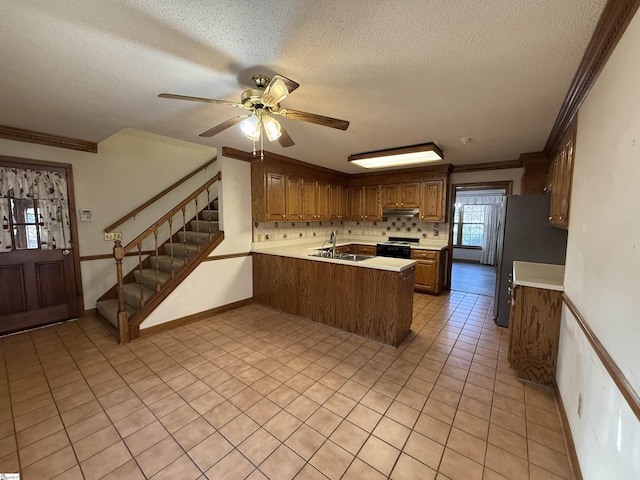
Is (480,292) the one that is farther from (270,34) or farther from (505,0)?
(270,34)

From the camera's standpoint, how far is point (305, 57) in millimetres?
1560

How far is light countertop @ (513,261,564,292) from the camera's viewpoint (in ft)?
7.38

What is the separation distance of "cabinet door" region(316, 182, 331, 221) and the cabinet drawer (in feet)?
5.89

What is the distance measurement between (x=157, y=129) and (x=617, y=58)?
11.9 feet

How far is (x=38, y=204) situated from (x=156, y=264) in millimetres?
1460

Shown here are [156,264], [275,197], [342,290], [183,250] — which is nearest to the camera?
[342,290]

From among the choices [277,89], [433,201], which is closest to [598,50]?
[277,89]

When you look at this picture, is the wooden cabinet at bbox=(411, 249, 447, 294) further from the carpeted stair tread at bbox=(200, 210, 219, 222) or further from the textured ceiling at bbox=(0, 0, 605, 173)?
the carpeted stair tread at bbox=(200, 210, 219, 222)

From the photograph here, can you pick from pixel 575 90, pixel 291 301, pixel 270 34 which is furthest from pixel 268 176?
pixel 575 90

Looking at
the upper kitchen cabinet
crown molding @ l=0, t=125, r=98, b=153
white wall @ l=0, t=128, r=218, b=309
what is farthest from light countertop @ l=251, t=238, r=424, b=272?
crown molding @ l=0, t=125, r=98, b=153

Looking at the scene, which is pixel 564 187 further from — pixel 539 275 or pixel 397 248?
pixel 397 248

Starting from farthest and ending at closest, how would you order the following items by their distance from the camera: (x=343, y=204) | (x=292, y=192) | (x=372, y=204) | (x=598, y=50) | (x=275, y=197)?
(x=343, y=204)
(x=372, y=204)
(x=292, y=192)
(x=275, y=197)
(x=598, y=50)

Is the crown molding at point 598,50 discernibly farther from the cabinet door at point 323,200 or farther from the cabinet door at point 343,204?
the cabinet door at point 343,204

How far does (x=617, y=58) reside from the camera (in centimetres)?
131
